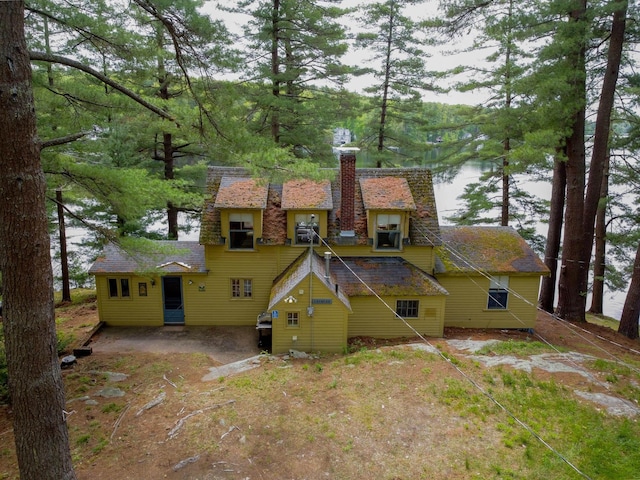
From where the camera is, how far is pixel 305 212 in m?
14.4

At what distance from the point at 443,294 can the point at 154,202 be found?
30.4ft

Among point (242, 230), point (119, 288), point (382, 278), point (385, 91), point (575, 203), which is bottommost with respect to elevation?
point (119, 288)

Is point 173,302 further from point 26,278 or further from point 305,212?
point 26,278

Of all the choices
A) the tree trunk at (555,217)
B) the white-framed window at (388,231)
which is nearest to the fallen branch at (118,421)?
the white-framed window at (388,231)

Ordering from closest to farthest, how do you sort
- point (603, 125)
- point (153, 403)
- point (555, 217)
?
point (153, 403) → point (603, 125) → point (555, 217)

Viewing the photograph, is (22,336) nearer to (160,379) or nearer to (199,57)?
(199,57)

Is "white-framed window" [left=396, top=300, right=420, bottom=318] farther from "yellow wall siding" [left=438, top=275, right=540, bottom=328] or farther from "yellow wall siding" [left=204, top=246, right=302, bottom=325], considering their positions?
"yellow wall siding" [left=204, top=246, right=302, bottom=325]

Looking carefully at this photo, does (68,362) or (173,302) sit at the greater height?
(173,302)

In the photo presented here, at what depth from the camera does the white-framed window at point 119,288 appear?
14.5 m

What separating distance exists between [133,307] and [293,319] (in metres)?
6.24

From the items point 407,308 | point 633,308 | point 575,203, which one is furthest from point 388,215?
point 633,308

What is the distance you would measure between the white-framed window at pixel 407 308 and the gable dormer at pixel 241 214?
5.32m

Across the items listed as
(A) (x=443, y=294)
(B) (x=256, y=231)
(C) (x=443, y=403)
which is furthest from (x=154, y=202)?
(A) (x=443, y=294)

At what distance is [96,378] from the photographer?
1009 centimetres
